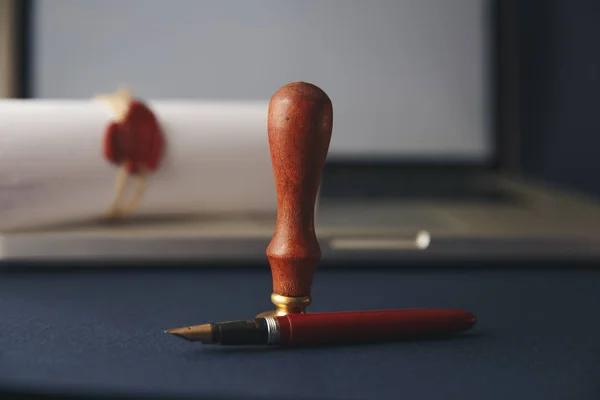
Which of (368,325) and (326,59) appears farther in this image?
(326,59)

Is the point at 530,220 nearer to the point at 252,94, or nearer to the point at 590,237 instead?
the point at 590,237

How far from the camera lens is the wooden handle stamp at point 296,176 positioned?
361 mm

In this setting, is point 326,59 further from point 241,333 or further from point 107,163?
point 241,333

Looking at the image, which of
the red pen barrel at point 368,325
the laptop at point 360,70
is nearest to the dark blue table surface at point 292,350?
the red pen barrel at point 368,325

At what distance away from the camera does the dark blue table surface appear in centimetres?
28

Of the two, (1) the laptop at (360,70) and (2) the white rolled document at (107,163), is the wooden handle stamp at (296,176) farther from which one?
(1) the laptop at (360,70)

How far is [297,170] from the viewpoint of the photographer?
374 millimetres

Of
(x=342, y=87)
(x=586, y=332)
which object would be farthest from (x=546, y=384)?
(x=342, y=87)

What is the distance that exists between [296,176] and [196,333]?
4.2 inches

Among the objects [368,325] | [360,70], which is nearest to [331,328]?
[368,325]

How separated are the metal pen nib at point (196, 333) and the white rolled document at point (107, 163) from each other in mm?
324

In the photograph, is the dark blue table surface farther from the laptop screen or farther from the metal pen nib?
the laptop screen

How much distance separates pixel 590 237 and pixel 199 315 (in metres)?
0.33

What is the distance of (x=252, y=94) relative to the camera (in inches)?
41.1
